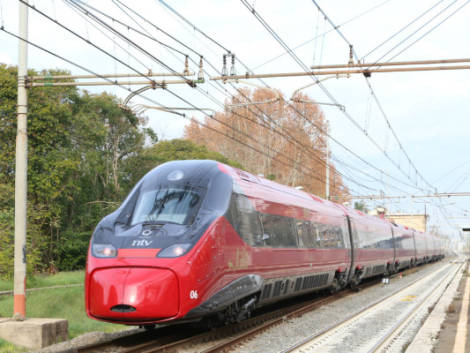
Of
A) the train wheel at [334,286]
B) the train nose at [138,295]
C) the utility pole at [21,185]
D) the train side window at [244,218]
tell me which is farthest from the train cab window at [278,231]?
the train wheel at [334,286]

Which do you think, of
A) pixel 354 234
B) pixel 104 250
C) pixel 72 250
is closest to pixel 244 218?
pixel 104 250

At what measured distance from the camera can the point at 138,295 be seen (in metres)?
9.00

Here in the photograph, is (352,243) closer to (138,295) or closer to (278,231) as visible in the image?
(278,231)

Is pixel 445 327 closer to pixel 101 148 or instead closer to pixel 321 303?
pixel 321 303

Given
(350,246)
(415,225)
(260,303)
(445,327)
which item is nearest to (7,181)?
(350,246)

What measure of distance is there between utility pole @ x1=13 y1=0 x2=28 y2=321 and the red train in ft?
5.87

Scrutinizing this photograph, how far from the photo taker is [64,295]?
20.1 m

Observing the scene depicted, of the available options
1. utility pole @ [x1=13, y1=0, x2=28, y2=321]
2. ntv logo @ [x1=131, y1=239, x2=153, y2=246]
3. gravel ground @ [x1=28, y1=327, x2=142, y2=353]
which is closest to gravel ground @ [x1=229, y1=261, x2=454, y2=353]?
ntv logo @ [x1=131, y1=239, x2=153, y2=246]

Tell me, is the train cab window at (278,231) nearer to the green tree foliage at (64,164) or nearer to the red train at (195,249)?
the red train at (195,249)

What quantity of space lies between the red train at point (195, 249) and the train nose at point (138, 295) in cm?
2

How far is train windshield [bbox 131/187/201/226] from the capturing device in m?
10.2

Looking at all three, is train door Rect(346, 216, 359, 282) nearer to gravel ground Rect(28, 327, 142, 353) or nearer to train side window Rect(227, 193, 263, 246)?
train side window Rect(227, 193, 263, 246)

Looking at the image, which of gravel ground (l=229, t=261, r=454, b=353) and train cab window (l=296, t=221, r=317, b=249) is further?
train cab window (l=296, t=221, r=317, b=249)

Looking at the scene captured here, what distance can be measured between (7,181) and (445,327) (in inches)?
847
